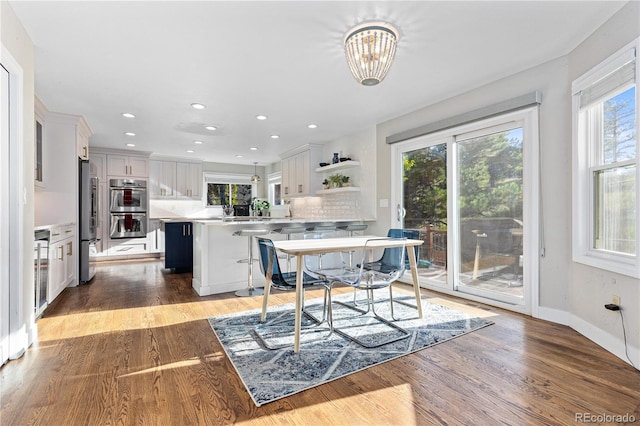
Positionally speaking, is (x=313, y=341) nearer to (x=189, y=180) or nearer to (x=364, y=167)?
(x=364, y=167)

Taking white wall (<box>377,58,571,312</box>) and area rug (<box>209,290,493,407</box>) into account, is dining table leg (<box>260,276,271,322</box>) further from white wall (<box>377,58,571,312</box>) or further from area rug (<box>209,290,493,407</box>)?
→ white wall (<box>377,58,571,312</box>)

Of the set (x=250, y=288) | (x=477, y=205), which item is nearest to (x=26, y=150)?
(x=250, y=288)

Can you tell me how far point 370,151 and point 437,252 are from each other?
1.93 meters

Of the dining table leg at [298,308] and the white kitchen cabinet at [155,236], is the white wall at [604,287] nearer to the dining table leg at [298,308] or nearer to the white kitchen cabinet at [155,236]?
the dining table leg at [298,308]

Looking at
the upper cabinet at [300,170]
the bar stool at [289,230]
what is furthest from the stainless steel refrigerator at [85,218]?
the upper cabinet at [300,170]

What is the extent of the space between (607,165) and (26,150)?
14.2 ft

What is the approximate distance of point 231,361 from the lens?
2146mm

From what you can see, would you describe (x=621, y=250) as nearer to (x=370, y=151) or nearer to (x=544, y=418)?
(x=544, y=418)

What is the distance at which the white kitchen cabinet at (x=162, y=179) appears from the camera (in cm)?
729

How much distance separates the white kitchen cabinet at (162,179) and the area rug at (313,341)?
532cm

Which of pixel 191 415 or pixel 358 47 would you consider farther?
pixel 358 47

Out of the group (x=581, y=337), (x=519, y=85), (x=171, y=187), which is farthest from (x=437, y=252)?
(x=171, y=187)

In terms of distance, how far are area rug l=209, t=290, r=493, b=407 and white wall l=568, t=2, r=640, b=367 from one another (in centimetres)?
72

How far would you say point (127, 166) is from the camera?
6812 millimetres
